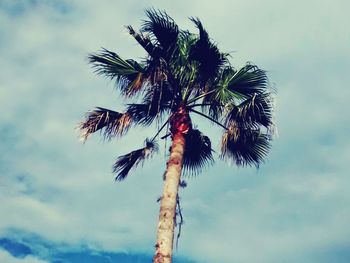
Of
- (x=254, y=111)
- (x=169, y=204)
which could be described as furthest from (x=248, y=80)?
(x=169, y=204)

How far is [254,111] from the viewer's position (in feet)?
34.3

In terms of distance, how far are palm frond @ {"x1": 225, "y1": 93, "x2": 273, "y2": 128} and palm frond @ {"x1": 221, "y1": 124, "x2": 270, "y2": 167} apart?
8.5 inches

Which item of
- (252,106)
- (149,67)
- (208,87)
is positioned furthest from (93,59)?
(252,106)

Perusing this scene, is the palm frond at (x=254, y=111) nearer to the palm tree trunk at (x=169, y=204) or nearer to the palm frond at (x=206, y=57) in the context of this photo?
the palm frond at (x=206, y=57)

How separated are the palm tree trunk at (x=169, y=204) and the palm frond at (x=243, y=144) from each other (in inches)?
52.1

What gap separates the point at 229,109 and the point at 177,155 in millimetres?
1890

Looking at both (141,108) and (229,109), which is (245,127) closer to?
(229,109)

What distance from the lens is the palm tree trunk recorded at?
809 cm

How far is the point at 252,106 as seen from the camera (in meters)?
10.4

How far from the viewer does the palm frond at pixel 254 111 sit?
34.3 ft

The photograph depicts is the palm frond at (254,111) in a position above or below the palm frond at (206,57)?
below

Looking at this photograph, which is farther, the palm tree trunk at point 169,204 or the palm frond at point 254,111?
the palm frond at point 254,111

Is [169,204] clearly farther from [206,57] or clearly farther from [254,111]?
[206,57]

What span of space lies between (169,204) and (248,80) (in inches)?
152
